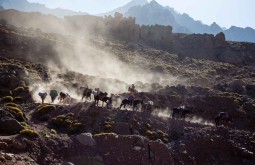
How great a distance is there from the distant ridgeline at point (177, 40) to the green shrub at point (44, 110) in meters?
98.0

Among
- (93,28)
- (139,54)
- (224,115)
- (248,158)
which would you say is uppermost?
(93,28)

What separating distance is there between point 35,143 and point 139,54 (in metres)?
98.6

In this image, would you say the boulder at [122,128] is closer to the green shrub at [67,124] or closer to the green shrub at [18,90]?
the green shrub at [67,124]

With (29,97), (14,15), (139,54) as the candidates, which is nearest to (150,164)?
(29,97)

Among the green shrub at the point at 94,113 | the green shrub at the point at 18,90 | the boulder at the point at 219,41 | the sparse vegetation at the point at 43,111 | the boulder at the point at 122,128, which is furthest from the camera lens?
the boulder at the point at 219,41

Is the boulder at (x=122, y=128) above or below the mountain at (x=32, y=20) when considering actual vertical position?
below

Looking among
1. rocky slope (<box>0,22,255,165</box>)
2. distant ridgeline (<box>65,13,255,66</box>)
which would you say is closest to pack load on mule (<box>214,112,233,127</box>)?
rocky slope (<box>0,22,255,165</box>)

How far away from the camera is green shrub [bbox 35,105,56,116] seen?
37.1 metres

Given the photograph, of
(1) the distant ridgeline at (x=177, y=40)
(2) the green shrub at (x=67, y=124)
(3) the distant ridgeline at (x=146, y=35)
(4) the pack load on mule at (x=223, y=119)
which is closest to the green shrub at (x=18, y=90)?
(2) the green shrub at (x=67, y=124)

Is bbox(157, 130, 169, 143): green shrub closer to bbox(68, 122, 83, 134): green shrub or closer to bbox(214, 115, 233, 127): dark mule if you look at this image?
bbox(68, 122, 83, 134): green shrub

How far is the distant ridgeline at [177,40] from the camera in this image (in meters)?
137

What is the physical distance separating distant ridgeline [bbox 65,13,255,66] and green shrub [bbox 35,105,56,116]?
98.0 meters

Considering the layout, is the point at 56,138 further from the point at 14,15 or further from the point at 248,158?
the point at 14,15

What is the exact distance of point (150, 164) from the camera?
29.8 metres
